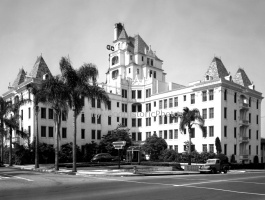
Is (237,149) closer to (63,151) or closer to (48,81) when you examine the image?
(63,151)

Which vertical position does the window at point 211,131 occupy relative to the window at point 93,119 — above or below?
below

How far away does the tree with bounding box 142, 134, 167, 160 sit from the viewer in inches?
2318

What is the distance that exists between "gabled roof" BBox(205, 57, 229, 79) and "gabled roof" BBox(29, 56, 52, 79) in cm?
3025

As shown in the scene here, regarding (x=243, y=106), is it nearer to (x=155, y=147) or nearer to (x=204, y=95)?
(x=204, y=95)

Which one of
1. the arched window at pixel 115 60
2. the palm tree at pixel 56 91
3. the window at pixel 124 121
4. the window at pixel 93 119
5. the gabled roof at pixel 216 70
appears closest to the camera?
the palm tree at pixel 56 91

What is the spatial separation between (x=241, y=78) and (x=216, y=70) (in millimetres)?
8258

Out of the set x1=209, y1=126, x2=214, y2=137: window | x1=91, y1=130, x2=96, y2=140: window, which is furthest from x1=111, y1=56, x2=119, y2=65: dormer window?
x1=209, y1=126, x2=214, y2=137: window

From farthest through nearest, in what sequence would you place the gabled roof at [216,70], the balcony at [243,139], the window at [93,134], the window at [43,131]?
the window at [93,134] < the gabled roof at [216,70] < the balcony at [243,139] < the window at [43,131]

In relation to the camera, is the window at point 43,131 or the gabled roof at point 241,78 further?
the gabled roof at point 241,78

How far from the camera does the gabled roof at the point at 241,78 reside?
6469 cm

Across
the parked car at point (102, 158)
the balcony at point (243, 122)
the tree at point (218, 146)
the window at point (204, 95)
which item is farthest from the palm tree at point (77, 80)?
the balcony at point (243, 122)

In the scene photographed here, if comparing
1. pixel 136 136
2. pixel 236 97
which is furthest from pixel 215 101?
pixel 136 136

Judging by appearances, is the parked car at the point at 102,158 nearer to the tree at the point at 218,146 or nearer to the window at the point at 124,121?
the window at the point at 124,121

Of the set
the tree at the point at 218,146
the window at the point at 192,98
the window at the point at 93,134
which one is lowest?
the tree at the point at 218,146
